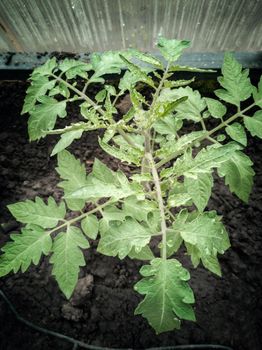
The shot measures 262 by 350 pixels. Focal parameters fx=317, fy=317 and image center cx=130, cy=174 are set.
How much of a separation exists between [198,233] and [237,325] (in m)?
0.64

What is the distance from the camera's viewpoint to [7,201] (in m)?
1.42

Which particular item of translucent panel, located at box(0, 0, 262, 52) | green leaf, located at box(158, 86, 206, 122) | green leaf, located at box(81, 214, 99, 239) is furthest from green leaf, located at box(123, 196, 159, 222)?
translucent panel, located at box(0, 0, 262, 52)

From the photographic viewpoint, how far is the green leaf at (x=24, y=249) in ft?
2.86

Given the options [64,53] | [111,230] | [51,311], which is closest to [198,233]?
[111,230]

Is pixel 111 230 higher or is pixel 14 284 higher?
pixel 111 230

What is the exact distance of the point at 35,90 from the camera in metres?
1.06

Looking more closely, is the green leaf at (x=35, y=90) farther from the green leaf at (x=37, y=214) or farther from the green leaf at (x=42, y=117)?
the green leaf at (x=37, y=214)

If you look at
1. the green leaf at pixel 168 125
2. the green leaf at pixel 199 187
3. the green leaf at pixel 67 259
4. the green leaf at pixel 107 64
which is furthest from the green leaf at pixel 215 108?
the green leaf at pixel 67 259

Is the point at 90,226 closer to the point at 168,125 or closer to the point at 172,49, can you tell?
the point at 168,125

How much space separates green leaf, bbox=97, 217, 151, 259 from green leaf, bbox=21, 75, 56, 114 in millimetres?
528

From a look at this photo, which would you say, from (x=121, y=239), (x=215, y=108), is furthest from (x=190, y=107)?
(x=121, y=239)

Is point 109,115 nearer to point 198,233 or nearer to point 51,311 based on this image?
point 198,233

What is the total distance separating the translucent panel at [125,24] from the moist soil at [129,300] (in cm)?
68

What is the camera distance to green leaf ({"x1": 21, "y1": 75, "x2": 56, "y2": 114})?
3.45ft
